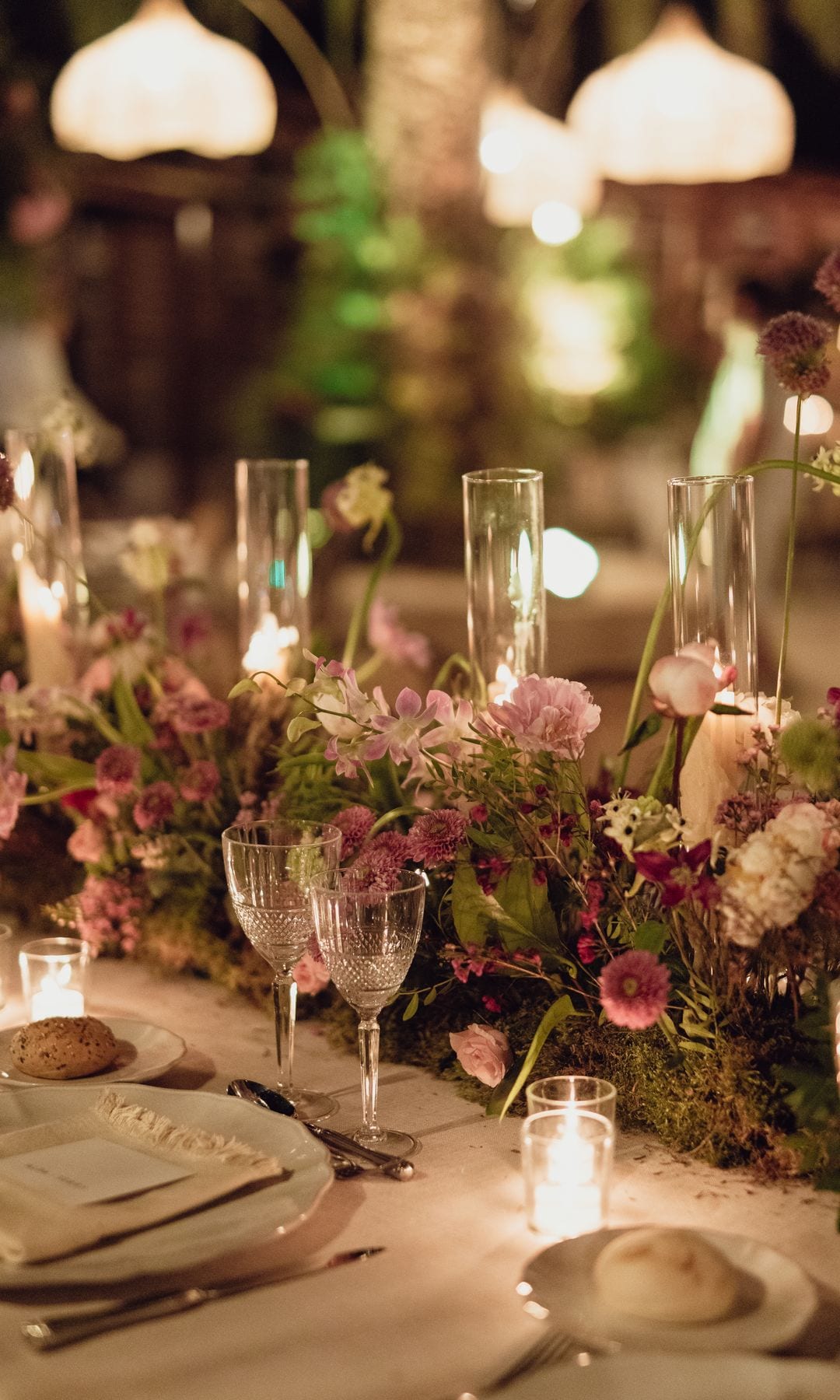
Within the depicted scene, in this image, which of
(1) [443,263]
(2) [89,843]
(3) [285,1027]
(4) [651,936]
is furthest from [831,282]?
(1) [443,263]

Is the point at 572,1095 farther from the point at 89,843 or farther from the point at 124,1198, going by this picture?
the point at 89,843

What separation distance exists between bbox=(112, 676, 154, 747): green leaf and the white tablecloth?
1.44ft

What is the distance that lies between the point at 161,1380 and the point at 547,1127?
0.99 ft

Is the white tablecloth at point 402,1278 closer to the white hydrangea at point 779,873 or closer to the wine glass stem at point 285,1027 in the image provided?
the wine glass stem at point 285,1027

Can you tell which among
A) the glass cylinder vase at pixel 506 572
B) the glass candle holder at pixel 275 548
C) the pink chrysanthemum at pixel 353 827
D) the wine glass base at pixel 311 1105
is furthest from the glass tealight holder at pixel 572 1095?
the glass candle holder at pixel 275 548

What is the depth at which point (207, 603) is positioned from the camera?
317cm

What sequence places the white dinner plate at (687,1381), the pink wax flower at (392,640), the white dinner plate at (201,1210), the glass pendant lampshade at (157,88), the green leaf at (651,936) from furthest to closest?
the glass pendant lampshade at (157,88) → the pink wax flower at (392,640) → the green leaf at (651,936) → the white dinner plate at (201,1210) → the white dinner plate at (687,1381)

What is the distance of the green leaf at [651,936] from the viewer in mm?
1154

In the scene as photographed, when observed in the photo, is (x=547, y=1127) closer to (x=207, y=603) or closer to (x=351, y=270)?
(x=207, y=603)

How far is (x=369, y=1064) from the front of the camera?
3.89ft

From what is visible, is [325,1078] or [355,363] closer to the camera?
[325,1078]

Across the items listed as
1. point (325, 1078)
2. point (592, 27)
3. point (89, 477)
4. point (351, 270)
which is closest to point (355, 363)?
point (351, 270)

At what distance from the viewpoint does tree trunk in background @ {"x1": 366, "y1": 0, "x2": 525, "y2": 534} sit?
13.8ft

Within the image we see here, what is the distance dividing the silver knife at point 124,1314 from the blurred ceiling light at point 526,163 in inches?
161
